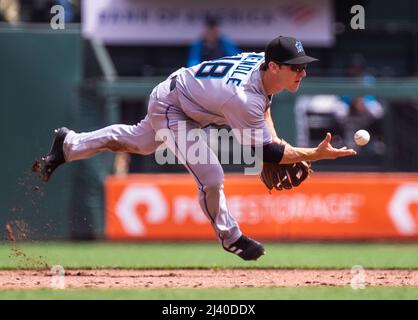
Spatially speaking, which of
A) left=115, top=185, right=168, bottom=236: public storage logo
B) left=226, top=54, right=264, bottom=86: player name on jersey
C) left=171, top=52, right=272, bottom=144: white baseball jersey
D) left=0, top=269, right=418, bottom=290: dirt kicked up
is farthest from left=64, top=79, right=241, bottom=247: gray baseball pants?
left=115, top=185, right=168, bottom=236: public storage logo

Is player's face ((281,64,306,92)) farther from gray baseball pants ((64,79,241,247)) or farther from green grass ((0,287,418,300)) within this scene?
green grass ((0,287,418,300))

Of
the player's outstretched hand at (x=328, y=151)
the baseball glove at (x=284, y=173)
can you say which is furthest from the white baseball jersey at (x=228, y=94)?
the baseball glove at (x=284, y=173)

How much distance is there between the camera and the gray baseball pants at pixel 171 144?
716cm

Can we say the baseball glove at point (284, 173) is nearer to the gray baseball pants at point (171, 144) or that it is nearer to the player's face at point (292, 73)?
the gray baseball pants at point (171, 144)

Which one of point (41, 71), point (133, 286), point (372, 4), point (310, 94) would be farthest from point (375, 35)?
point (133, 286)

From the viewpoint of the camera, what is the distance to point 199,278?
23.0ft

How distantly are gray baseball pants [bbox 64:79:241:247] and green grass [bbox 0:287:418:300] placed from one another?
1150 mm

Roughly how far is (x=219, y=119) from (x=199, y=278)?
126 centimetres

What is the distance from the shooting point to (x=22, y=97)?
11.2m

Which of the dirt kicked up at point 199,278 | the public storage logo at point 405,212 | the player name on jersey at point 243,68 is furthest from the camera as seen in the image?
the public storage logo at point 405,212

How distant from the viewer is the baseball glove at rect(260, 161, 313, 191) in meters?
7.40

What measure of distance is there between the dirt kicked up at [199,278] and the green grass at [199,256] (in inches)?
19.2

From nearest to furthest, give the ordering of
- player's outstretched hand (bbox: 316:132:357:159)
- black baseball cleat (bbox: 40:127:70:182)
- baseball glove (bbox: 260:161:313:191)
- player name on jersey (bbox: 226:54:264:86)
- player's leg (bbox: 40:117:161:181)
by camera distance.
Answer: player's outstretched hand (bbox: 316:132:357:159) → player name on jersey (bbox: 226:54:264:86) → baseball glove (bbox: 260:161:313:191) → player's leg (bbox: 40:117:161:181) → black baseball cleat (bbox: 40:127:70:182)

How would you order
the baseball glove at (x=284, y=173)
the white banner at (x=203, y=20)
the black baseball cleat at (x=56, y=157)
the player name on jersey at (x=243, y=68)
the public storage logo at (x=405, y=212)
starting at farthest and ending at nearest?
the white banner at (x=203, y=20), the public storage logo at (x=405, y=212), the black baseball cleat at (x=56, y=157), the baseball glove at (x=284, y=173), the player name on jersey at (x=243, y=68)
